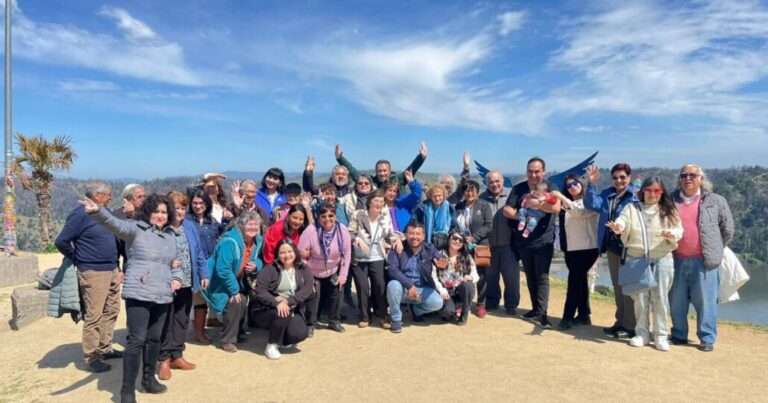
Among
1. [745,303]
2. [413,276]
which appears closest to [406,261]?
[413,276]

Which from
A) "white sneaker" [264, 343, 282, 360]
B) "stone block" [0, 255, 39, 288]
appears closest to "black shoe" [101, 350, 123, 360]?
"white sneaker" [264, 343, 282, 360]

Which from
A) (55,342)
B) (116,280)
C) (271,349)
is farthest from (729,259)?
(55,342)

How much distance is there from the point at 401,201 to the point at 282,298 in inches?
91.9

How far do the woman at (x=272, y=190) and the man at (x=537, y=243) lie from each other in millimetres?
3274

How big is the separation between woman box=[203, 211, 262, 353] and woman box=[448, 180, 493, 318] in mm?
2854

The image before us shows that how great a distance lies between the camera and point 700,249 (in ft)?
16.7

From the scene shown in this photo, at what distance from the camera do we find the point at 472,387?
13.8 ft

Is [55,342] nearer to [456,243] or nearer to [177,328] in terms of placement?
[177,328]

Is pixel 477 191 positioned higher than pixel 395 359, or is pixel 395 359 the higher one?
pixel 477 191

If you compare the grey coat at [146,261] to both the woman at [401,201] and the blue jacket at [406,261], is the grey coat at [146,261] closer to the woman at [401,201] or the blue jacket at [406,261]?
the blue jacket at [406,261]

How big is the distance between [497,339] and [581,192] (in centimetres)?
224

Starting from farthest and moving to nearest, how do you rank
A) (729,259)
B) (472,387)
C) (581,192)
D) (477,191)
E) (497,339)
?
(477,191) → (581,192) → (497,339) → (729,259) → (472,387)

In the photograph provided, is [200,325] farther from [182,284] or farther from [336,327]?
[336,327]

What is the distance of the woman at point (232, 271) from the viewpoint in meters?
5.06
